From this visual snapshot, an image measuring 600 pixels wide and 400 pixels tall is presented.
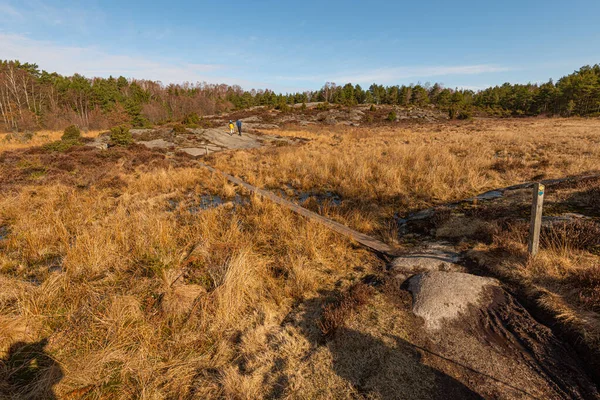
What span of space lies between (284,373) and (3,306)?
3.95 meters

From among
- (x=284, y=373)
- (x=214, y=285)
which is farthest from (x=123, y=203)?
(x=284, y=373)

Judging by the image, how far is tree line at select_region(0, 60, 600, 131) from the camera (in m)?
41.5

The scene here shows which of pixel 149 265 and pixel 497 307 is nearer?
pixel 497 307

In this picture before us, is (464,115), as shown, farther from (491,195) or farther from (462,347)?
(462,347)

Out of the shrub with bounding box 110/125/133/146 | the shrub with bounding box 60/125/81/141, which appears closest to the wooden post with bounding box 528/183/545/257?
the shrub with bounding box 110/125/133/146

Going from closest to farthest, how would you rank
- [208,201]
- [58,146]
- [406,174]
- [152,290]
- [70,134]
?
[152,290]
[208,201]
[406,174]
[58,146]
[70,134]

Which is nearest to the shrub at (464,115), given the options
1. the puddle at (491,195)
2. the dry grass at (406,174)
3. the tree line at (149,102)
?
the tree line at (149,102)

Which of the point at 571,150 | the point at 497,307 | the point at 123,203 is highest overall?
the point at 571,150

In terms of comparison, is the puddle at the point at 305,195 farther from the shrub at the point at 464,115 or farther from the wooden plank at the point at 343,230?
the shrub at the point at 464,115

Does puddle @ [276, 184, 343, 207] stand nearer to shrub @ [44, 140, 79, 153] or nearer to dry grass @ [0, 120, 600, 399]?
dry grass @ [0, 120, 600, 399]

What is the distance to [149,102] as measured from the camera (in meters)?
64.9

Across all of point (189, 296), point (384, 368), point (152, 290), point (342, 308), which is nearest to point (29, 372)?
point (152, 290)

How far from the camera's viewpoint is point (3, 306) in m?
3.43

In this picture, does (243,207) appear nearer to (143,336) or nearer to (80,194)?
(143,336)
